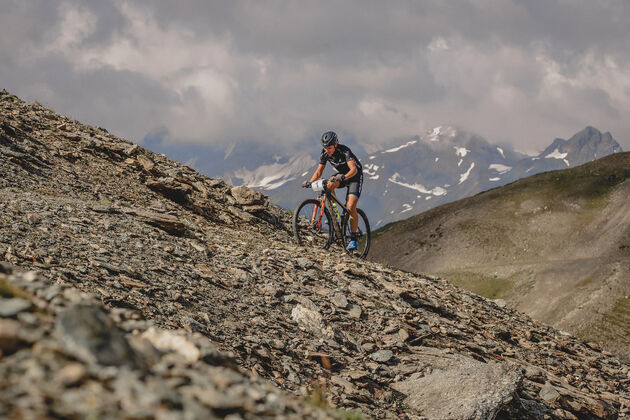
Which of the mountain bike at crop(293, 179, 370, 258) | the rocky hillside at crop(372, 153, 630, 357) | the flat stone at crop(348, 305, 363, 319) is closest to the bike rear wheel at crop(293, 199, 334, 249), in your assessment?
the mountain bike at crop(293, 179, 370, 258)

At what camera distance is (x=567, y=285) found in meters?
78.1

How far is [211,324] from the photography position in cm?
862

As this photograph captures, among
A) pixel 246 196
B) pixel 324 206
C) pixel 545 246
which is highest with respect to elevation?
pixel 545 246

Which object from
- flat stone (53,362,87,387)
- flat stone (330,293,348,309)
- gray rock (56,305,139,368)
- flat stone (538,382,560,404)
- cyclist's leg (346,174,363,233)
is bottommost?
flat stone (538,382,560,404)

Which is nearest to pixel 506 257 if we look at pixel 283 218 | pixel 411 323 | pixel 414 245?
pixel 414 245

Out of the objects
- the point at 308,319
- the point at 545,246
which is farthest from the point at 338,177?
the point at 545,246

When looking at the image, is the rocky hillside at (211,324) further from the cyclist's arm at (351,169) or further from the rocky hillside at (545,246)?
the rocky hillside at (545,246)

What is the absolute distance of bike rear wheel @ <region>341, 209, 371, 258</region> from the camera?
17837 millimetres

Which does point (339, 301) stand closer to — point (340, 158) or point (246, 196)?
point (340, 158)

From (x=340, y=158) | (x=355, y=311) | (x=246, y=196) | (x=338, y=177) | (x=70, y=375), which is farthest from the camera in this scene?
(x=246, y=196)

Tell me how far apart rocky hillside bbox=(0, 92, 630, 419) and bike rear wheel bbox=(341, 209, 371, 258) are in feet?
2.62

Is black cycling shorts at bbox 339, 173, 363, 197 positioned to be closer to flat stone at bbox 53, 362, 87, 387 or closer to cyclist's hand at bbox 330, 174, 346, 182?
cyclist's hand at bbox 330, 174, 346, 182

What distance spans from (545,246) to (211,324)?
11198 centimetres

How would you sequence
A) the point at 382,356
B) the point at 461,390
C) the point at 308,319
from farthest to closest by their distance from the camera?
the point at 308,319
the point at 382,356
the point at 461,390
